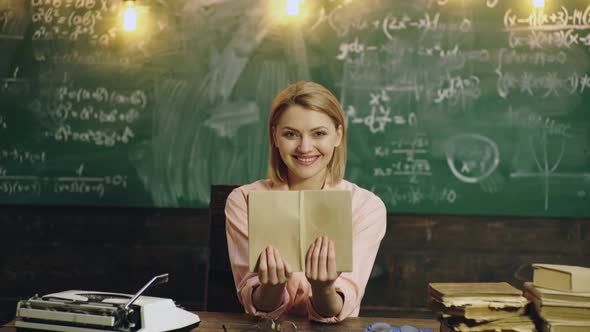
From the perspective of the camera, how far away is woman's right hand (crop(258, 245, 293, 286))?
1489 millimetres

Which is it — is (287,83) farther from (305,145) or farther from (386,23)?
(305,145)

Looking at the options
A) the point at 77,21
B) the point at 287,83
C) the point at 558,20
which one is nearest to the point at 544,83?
the point at 558,20

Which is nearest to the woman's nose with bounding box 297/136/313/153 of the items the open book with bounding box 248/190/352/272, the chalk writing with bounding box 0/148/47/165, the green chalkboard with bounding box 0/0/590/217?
the open book with bounding box 248/190/352/272

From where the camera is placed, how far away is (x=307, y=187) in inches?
79.3

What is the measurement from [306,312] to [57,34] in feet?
8.65

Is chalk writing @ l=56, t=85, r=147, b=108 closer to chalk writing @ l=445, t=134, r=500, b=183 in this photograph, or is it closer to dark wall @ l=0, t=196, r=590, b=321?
dark wall @ l=0, t=196, r=590, b=321

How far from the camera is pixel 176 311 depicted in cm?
149

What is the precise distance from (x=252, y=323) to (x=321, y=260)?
312 mm

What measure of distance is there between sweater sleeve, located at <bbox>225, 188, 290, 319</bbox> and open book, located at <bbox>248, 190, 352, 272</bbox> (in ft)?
1.14

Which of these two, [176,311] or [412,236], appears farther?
[412,236]

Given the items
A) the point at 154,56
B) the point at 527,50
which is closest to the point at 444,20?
the point at 527,50

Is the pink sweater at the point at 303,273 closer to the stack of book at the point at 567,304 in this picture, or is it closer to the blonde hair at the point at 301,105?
the blonde hair at the point at 301,105

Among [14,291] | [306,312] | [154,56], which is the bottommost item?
[14,291]

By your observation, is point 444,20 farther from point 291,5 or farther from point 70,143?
point 70,143
